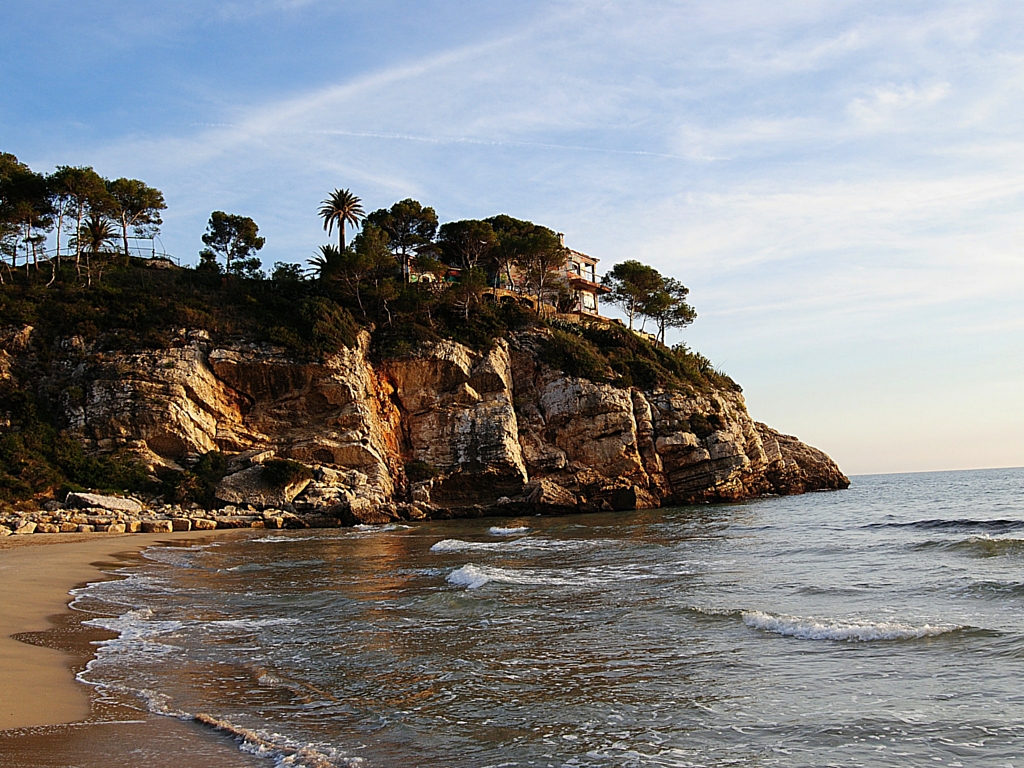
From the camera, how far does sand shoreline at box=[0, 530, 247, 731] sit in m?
6.70

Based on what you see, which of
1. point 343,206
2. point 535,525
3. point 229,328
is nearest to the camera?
point 535,525

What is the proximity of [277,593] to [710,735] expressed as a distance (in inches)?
399

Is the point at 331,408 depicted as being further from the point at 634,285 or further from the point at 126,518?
the point at 634,285

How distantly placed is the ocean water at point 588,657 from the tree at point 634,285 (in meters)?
40.2

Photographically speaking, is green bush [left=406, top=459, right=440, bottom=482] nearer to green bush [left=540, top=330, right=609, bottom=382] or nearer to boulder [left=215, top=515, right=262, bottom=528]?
boulder [left=215, top=515, right=262, bottom=528]

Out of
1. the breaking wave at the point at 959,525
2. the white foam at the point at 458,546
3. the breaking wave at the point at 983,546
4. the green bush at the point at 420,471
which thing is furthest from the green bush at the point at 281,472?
the breaking wave at the point at 983,546

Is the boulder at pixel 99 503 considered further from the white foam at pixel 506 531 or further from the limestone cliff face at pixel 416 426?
the white foam at pixel 506 531

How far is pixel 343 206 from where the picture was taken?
50656 mm

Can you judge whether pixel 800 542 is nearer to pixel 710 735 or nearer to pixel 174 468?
pixel 710 735

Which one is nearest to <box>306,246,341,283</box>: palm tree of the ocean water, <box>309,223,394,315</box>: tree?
<box>309,223,394,315</box>: tree

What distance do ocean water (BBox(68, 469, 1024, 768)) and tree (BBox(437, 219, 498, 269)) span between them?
36458 millimetres

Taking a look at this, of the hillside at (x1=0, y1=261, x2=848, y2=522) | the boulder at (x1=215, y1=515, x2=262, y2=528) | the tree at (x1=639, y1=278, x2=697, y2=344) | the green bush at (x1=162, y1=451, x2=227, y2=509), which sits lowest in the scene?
the boulder at (x1=215, y1=515, x2=262, y2=528)

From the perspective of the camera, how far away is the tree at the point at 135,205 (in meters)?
46.3

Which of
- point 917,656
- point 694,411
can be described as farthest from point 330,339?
point 917,656
